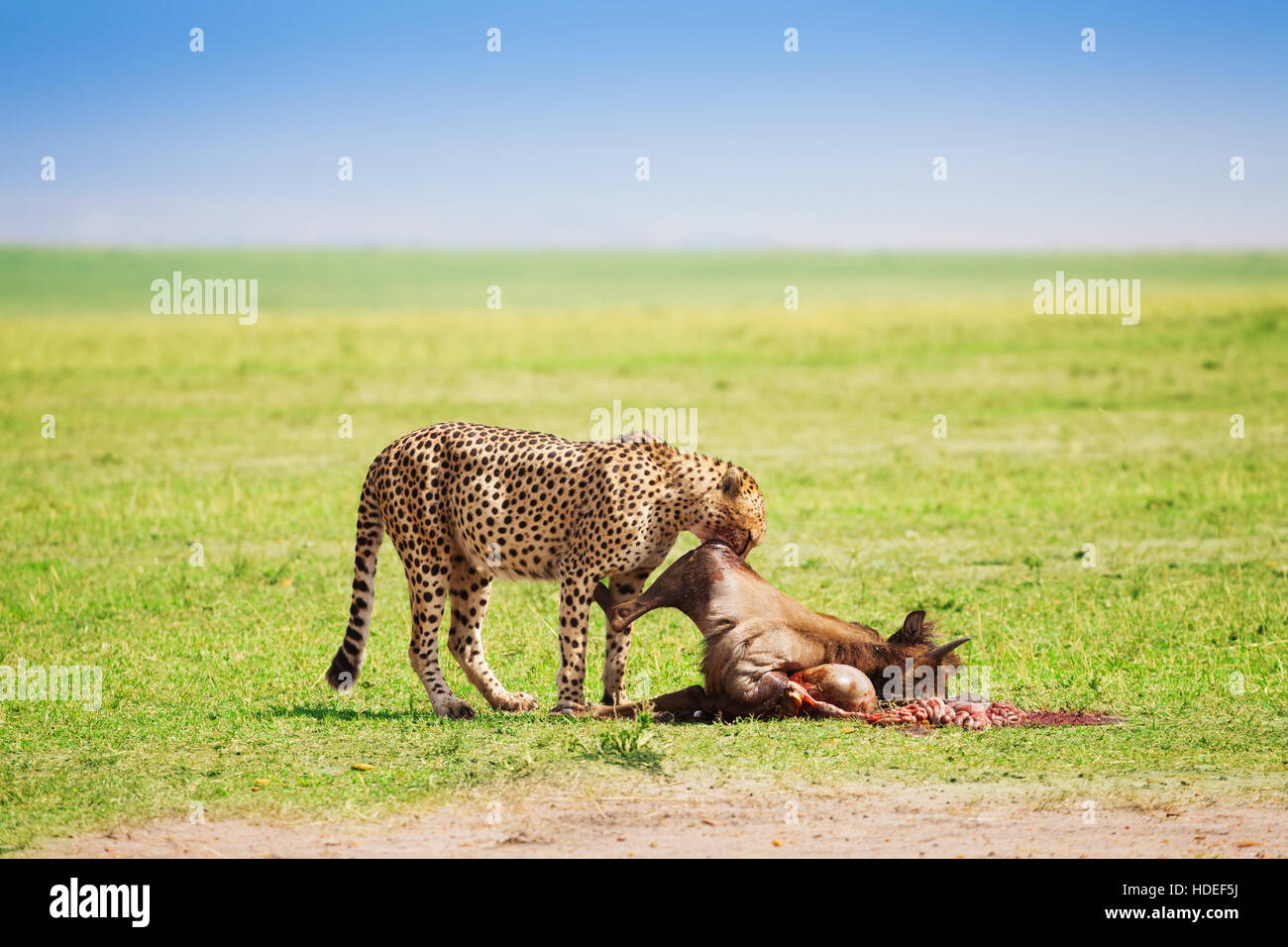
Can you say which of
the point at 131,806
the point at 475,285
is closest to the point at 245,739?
the point at 131,806

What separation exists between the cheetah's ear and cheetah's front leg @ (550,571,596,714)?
0.91 meters

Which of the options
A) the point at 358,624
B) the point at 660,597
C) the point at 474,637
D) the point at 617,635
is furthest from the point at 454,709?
the point at 660,597

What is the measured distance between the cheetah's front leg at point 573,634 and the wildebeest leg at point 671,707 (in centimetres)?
17

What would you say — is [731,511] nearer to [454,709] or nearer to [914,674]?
[914,674]

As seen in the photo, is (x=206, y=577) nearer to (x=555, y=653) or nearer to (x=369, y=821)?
(x=555, y=653)

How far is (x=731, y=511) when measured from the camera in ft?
30.0

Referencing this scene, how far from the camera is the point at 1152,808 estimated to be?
736 cm

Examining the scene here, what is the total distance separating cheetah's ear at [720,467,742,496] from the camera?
9.09 metres

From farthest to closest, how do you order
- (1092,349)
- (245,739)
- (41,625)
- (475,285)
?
1. (475,285)
2. (1092,349)
3. (41,625)
4. (245,739)

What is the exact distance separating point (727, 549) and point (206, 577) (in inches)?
254

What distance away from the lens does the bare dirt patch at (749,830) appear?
6.82m

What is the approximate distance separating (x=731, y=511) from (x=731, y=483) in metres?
0.17

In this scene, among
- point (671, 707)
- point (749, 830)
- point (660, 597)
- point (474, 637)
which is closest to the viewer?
point (749, 830)
